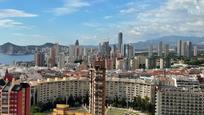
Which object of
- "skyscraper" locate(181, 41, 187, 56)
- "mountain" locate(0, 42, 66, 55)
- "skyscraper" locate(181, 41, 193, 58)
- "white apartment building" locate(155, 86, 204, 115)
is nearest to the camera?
"white apartment building" locate(155, 86, 204, 115)

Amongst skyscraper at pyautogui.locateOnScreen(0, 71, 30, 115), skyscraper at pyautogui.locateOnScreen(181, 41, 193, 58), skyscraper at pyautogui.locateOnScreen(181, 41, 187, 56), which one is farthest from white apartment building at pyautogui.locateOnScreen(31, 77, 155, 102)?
skyscraper at pyautogui.locateOnScreen(181, 41, 187, 56)

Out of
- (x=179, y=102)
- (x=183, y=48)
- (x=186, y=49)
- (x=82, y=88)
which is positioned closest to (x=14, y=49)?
(x=183, y=48)

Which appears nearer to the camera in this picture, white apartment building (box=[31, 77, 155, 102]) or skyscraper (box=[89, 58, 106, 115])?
skyscraper (box=[89, 58, 106, 115])

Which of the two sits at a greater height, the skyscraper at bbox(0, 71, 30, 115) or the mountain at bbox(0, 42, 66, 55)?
the mountain at bbox(0, 42, 66, 55)

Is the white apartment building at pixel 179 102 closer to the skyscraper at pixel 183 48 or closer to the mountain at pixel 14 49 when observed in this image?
the skyscraper at pixel 183 48

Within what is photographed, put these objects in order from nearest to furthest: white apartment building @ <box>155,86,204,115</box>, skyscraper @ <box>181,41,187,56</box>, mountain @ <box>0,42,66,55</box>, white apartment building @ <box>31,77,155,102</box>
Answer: white apartment building @ <box>155,86,204,115</box> < white apartment building @ <box>31,77,155,102</box> < skyscraper @ <box>181,41,187,56</box> < mountain @ <box>0,42,66,55</box>

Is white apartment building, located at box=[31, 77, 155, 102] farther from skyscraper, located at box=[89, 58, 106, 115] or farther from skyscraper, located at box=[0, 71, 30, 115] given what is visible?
skyscraper, located at box=[0, 71, 30, 115]

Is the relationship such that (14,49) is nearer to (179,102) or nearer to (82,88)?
(82,88)

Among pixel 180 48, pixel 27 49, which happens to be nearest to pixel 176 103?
pixel 180 48

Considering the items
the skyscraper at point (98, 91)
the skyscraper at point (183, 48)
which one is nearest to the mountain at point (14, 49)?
the skyscraper at point (183, 48)

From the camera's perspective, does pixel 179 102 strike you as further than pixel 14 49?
No

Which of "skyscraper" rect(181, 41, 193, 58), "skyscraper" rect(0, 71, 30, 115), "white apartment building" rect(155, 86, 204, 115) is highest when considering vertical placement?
"skyscraper" rect(181, 41, 193, 58)
